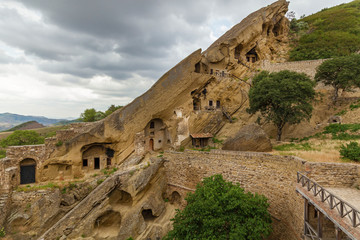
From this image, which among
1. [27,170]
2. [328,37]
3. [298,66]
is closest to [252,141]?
[298,66]

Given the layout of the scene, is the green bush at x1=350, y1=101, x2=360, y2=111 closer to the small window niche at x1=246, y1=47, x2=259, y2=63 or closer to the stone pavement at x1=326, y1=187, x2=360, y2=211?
the small window niche at x1=246, y1=47, x2=259, y2=63

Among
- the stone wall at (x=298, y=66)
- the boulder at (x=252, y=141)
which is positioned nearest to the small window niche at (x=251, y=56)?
the stone wall at (x=298, y=66)

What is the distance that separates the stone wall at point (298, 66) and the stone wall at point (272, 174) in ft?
67.3

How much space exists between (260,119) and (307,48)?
19416 millimetres

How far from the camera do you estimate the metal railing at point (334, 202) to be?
6210 mm

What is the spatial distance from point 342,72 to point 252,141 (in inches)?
570

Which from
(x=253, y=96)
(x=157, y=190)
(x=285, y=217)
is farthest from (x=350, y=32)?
(x=157, y=190)

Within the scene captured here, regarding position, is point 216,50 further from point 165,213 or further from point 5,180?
point 5,180

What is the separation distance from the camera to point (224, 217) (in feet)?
35.0

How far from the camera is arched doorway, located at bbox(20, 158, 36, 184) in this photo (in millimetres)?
18022

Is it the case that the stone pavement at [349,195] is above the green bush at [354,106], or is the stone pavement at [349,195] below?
below

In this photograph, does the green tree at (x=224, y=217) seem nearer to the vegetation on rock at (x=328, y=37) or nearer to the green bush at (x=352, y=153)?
the green bush at (x=352, y=153)

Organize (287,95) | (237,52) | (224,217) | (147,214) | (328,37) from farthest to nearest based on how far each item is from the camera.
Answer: (328,37) → (237,52) → (287,95) → (147,214) → (224,217)

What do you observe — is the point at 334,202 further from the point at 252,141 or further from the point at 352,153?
the point at 252,141
